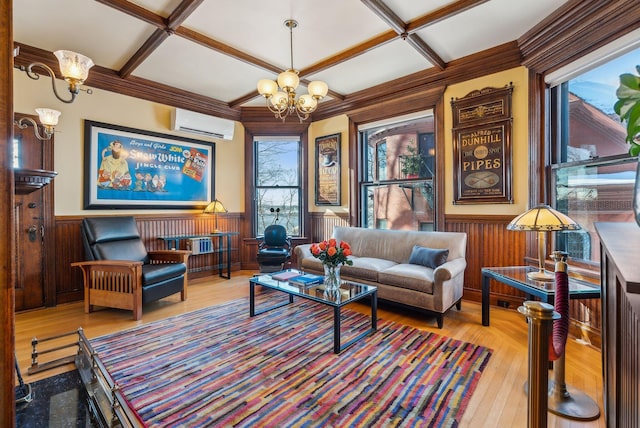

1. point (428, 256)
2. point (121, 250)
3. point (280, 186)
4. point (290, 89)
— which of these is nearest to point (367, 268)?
point (428, 256)

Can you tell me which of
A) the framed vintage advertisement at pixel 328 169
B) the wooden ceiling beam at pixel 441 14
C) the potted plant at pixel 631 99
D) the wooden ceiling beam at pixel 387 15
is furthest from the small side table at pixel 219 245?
the potted plant at pixel 631 99

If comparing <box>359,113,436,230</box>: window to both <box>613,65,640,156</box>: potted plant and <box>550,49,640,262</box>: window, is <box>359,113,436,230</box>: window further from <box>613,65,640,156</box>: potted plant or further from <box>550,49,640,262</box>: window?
<box>613,65,640,156</box>: potted plant

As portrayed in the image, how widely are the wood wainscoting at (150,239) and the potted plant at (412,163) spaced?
3.00m

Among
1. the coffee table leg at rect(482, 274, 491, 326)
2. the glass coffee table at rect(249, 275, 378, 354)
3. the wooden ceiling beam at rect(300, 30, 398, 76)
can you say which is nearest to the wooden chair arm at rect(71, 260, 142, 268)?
the glass coffee table at rect(249, 275, 378, 354)

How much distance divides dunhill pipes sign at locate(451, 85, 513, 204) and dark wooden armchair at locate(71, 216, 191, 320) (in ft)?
12.0

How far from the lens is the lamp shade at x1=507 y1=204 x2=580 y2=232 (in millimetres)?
2342

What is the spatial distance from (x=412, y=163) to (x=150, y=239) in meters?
4.02

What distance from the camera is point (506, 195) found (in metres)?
3.45

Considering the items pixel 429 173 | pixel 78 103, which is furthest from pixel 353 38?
pixel 78 103

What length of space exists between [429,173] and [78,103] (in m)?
4.68

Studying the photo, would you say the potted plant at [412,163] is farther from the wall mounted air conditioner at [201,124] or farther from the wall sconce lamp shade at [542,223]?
the wall mounted air conditioner at [201,124]

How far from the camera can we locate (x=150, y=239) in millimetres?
4469

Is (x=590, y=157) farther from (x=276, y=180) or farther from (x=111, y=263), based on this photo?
(x=111, y=263)

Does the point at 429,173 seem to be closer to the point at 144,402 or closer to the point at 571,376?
the point at 571,376
